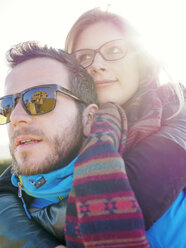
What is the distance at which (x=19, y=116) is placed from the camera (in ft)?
5.53

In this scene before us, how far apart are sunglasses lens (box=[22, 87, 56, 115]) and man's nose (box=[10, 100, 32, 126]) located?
5 centimetres

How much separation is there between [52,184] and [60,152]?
267mm

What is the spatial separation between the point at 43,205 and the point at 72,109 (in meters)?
0.86

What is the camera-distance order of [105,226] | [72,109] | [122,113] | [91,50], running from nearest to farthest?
[105,226] < [122,113] < [72,109] < [91,50]

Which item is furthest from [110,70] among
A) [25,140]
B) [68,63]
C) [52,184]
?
[52,184]

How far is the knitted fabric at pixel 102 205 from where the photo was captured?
0.97m

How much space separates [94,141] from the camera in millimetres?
1226

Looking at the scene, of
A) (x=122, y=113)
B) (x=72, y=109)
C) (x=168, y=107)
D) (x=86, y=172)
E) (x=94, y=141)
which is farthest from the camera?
(x=72, y=109)

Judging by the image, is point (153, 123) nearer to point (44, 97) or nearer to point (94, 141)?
point (94, 141)

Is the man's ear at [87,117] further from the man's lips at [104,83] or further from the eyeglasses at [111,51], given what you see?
the eyeglasses at [111,51]

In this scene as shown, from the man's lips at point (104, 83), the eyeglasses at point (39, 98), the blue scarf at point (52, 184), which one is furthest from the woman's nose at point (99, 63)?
the blue scarf at point (52, 184)

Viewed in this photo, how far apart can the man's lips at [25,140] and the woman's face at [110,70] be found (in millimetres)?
734

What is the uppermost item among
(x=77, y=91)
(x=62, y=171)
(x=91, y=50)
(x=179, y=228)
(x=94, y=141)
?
(x=91, y=50)

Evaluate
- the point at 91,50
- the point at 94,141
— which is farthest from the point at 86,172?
the point at 91,50
